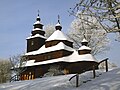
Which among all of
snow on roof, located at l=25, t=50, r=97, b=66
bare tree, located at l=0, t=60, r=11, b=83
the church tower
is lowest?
bare tree, located at l=0, t=60, r=11, b=83

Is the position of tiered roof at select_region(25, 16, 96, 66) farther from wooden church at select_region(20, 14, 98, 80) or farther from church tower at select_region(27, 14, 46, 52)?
church tower at select_region(27, 14, 46, 52)

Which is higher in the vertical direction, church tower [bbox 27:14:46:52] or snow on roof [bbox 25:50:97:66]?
church tower [bbox 27:14:46:52]

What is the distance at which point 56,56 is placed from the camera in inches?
1977

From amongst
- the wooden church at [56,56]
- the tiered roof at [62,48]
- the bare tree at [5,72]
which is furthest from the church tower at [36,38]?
the bare tree at [5,72]

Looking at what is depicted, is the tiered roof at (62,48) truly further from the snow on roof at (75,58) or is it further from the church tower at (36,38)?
the church tower at (36,38)

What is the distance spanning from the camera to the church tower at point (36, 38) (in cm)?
5862

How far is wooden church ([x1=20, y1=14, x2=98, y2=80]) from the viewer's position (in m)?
47.5

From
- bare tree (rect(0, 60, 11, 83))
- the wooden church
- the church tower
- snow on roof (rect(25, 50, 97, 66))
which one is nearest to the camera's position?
snow on roof (rect(25, 50, 97, 66))

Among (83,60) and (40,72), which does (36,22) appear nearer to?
(40,72)

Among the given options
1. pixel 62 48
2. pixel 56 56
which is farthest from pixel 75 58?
pixel 56 56

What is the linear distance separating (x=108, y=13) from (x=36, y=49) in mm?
48654

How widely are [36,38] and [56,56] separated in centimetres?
1014

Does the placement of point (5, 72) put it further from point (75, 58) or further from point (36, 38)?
point (75, 58)

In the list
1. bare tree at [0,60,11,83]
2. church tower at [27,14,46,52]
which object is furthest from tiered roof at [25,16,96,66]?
bare tree at [0,60,11,83]
